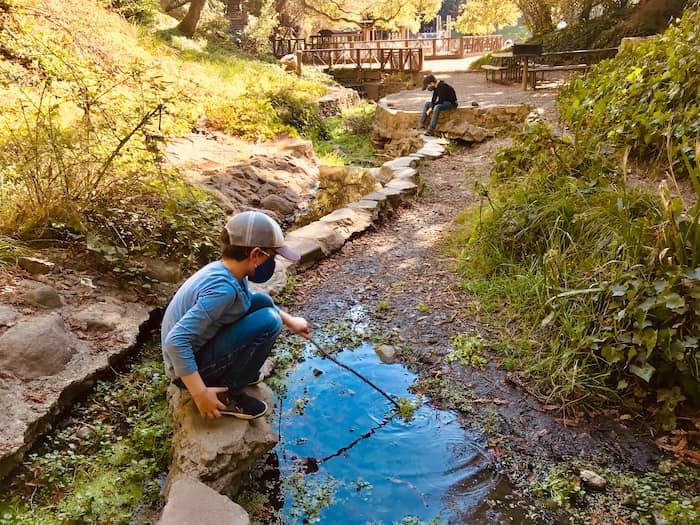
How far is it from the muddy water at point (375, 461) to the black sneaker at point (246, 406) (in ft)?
0.96

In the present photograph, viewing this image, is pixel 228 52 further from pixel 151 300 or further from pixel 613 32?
pixel 151 300

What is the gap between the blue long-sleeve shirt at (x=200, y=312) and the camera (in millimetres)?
2176

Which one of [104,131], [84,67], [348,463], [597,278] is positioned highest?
[84,67]

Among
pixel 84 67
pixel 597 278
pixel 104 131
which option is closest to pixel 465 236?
pixel 597 278

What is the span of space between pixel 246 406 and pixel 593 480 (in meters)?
1.66

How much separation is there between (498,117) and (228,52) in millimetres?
9947

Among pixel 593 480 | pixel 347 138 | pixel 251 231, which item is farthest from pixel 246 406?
pixel 347 138

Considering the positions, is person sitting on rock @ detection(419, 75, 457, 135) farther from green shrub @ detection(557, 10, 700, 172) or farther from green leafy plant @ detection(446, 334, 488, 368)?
green leafy plant @ detection(446, 334, 488, 368)

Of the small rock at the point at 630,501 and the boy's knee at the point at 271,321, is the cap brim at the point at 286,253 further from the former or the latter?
the small rock at the point at 630,501

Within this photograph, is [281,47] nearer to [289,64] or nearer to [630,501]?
[289,64]

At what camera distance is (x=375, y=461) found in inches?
105

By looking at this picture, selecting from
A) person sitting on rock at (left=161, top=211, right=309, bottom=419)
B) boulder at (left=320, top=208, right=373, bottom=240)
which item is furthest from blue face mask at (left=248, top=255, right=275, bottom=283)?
boulder at (left=320, top=208, right=373, bottom=240)

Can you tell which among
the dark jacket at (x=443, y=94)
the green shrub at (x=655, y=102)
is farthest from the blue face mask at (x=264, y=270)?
the dark jacket at (x=443, y=94)

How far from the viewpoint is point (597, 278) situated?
10.9ft
